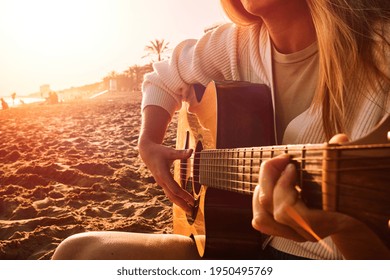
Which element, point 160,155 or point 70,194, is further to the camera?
point 70,194

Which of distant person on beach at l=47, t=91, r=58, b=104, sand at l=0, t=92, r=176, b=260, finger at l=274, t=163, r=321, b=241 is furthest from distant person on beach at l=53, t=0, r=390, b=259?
distant person on beach at l=47, t=91, r=58, b=104

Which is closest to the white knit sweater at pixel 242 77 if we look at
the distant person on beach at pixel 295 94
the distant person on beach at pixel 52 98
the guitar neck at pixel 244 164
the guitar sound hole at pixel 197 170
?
the distant person on beach at pixel 295 94

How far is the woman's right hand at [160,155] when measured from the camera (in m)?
1.76

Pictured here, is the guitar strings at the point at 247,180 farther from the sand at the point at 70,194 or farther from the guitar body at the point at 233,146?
the sand at the point at 70,194

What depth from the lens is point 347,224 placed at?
76 cm

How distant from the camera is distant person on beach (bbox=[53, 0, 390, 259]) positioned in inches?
33.2

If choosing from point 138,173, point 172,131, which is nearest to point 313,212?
point 138,173

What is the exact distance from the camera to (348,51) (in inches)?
45.1

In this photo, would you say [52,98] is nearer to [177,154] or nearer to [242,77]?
[177,154]

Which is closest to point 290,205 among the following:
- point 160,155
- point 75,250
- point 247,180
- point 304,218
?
point 304,218

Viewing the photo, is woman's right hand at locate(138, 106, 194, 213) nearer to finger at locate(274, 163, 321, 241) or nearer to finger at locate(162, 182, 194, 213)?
finger at locate(162, 182, 194, 213)

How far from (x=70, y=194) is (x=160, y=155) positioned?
1.96m

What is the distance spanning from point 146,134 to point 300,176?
124 centimetres

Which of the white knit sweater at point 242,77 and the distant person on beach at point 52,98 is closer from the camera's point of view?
the white knit sweater at point 242,77
